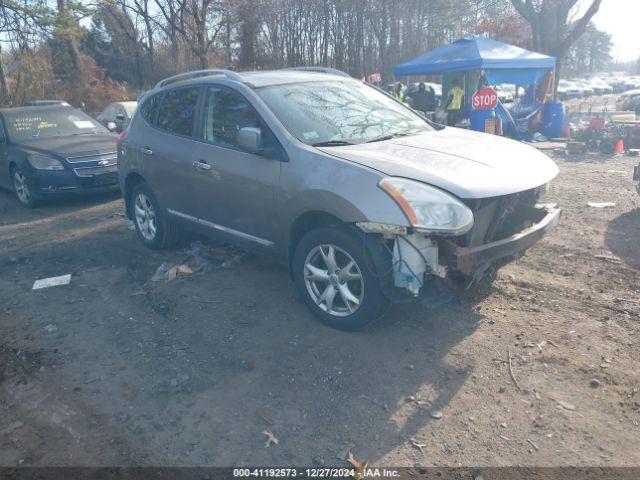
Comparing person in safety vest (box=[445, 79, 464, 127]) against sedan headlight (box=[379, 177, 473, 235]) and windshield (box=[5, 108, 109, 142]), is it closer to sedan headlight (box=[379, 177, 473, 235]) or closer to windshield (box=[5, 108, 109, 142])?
windshield (box=[5, 108, 109, 142])

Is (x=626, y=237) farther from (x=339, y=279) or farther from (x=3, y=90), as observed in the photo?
(x=3, y=90)

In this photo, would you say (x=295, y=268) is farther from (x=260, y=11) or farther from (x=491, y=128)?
(x=260, y=11)

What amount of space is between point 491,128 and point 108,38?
2829cm

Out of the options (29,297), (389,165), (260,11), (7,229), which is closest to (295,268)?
(389,165)

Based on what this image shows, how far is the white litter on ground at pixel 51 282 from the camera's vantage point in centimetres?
567

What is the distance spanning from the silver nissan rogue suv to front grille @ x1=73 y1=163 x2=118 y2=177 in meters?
3.57

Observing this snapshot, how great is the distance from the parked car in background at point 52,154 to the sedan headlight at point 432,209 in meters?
6.76

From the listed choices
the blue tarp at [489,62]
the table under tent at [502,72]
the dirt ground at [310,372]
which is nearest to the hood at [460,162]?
the dirt ground at [310,372]

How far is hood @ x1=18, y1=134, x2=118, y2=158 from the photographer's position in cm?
909

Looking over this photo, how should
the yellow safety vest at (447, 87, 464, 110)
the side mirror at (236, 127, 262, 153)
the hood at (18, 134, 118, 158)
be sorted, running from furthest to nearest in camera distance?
the yellow safety vest at (447, 87, 464, 110) < the hood at (18, 134, 118, 158) < the side mirror at (236, 127, 262, 153)

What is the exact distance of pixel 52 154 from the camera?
29.5 feet

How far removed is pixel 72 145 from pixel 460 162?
7.50 metres

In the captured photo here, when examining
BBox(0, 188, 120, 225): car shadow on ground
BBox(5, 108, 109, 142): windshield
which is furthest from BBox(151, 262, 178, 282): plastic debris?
BBox(5, 108, 109, 142): windshield

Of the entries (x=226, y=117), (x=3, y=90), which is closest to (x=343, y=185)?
(x=226, y=117)
